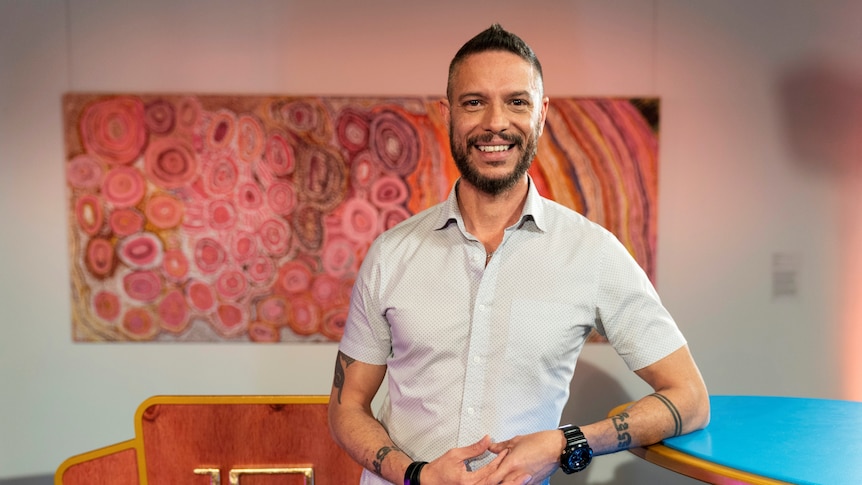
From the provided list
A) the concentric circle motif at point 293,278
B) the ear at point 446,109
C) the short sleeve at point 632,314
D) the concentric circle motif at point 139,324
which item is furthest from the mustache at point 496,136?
the concentric circle motif at point 139,324

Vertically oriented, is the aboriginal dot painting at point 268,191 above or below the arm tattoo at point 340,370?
above

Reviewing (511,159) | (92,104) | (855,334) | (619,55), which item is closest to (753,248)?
(855,334)

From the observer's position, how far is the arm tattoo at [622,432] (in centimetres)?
152

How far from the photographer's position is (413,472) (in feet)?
4.76

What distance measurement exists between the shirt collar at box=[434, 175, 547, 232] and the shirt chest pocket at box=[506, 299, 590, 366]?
0.18m

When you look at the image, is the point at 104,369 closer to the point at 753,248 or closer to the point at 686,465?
the point at 686,465

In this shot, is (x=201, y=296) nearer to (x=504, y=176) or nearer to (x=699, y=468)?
(x=504, y=176)

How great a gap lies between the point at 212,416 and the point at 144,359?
1268mm

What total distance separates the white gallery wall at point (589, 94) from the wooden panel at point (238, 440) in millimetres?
1072

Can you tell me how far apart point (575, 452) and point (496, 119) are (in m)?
0.69

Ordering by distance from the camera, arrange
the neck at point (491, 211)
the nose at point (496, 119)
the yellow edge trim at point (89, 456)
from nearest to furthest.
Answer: the nose at point (496, 119) < the neck at point (491, 211) < the yellow edge trim at point (89, 456)

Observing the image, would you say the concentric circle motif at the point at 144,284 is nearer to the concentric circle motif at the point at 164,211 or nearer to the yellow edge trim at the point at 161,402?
the concentric circle motif at the point at 164,211

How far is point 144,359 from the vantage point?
3127 mm

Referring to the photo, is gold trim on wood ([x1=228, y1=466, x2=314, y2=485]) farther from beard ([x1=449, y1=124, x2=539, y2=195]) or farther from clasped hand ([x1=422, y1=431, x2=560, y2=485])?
beard ([x1=449, y1=124, x2=539, y2=195])
